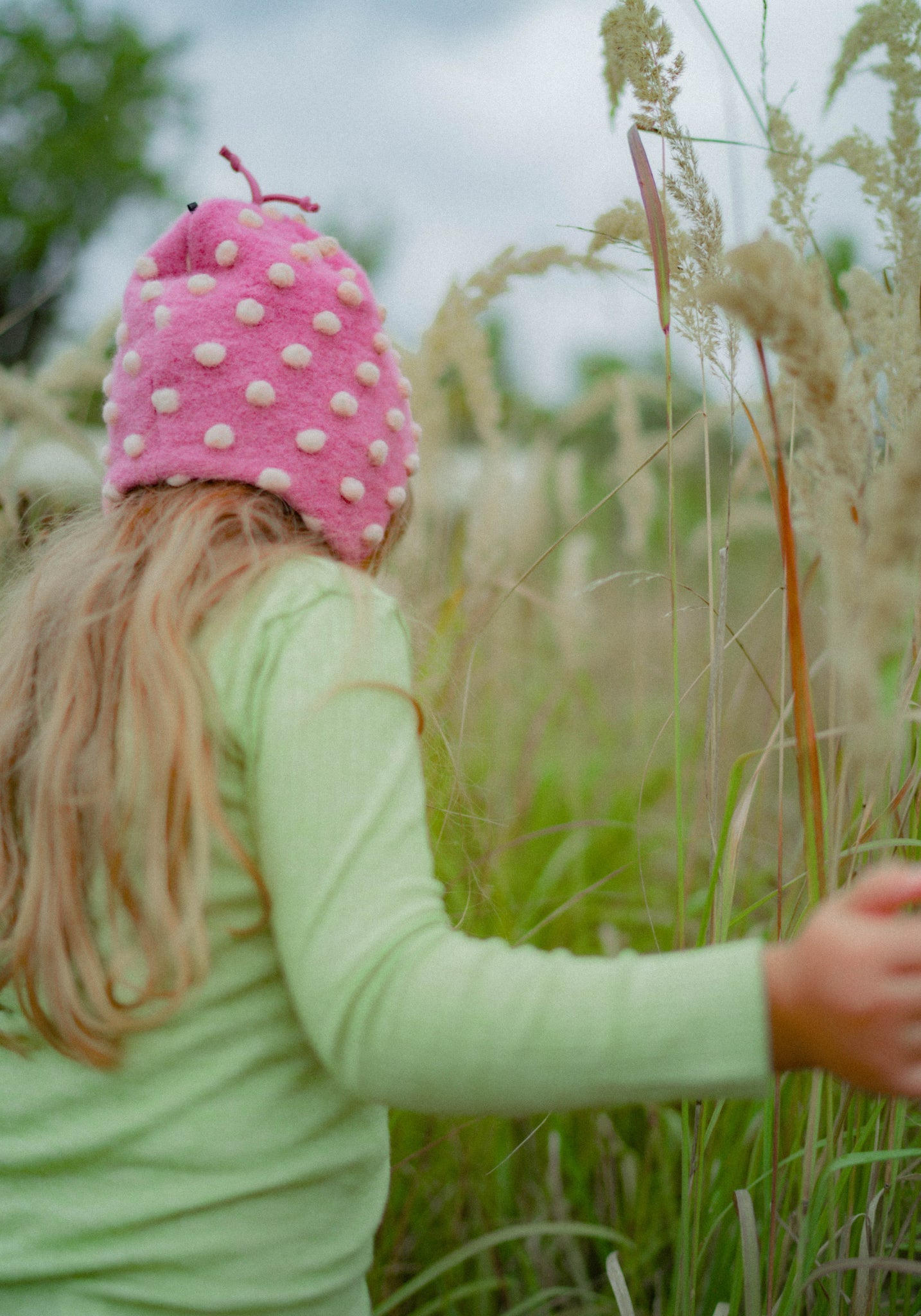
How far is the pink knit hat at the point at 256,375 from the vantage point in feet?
2.41

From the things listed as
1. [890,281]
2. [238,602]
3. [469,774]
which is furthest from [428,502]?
[238,602]

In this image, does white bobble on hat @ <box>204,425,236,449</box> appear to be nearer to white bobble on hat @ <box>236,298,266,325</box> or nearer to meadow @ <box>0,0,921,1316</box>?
white bobble on hat @ <box>236,298,266,325</box>

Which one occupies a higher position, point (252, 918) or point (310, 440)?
point (310, 440)

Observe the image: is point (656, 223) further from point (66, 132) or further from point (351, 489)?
point (66, 132)

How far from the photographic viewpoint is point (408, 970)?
1.70ft

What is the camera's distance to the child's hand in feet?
1.46

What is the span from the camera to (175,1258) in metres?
0.62

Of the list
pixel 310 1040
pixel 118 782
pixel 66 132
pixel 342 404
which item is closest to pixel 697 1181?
pixel 310 1040

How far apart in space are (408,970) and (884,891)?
233 millimetres

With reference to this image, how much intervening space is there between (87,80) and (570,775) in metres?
17.1

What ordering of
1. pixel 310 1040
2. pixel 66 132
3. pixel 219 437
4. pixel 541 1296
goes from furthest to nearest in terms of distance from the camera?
1. pixel 66 132
2. pixel 541 1296
3. pixel 219 437
4. pixel 310 1040

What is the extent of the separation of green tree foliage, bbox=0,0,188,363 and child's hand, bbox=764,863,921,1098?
15936 mm

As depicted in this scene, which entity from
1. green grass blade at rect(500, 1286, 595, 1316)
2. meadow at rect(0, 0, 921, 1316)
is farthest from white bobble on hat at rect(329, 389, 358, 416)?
green grass blade at rect(500, 1286, 595, 1316)

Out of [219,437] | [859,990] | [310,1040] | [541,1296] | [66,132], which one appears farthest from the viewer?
[66,132]
